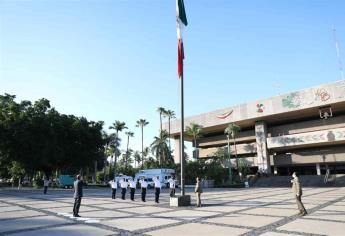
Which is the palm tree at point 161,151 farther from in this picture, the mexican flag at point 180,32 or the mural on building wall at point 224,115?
the mexican flag at point 180,32

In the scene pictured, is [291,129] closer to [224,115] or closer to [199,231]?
[224,115]

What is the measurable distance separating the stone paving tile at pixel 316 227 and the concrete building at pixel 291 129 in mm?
39870

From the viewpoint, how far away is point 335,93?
45.6 m

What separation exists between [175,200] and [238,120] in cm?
4453

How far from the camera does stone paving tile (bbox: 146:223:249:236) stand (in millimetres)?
8823

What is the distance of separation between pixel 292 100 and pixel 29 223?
46.3 meters

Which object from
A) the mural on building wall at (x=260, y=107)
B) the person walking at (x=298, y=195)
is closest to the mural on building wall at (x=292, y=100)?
the mural on building wall at (x=260, y=107)

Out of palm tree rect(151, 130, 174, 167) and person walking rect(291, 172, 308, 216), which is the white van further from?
person walking rect(291, 172, 308, 216)

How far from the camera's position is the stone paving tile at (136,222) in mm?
10188

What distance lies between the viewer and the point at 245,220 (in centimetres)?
1113

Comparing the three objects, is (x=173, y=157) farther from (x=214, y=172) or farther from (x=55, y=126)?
(x=55, y=126)

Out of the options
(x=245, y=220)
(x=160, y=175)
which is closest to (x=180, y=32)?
(x=245, y=220)

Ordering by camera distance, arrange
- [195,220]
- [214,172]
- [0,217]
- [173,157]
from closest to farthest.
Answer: [195,220] < [0,217] < [214,172] < [173,157]

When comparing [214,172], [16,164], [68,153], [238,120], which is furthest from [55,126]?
[238,120]
